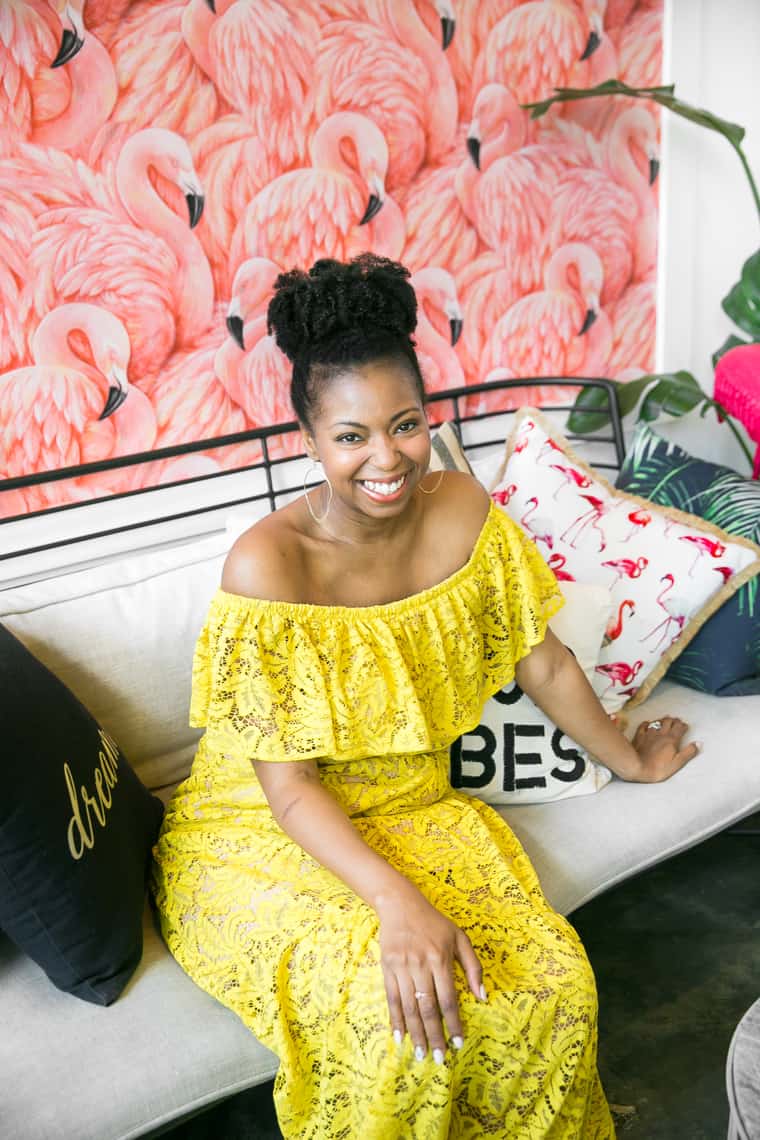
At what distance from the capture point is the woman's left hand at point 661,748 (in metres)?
1.74

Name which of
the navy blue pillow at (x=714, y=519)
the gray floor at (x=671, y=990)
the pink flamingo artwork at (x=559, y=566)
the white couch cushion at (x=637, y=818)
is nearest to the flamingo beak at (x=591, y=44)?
the navy blue pillow at (x=714, y=519)

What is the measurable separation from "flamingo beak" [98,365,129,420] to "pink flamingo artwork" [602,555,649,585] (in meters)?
1.02

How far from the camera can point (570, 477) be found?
2.08m

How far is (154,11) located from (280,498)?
38.8 inches

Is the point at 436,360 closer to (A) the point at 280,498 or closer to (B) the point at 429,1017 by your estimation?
(A) the point at 280,498

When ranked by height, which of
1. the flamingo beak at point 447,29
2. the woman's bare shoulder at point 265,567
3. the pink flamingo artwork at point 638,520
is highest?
the flamingo beak at point 447,29

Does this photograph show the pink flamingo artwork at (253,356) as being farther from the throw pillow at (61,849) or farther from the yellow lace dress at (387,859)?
the throw pillow at (61,849)

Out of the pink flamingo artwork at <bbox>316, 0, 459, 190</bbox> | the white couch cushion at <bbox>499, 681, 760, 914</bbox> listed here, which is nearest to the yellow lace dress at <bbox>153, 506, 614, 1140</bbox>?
the white couch cushion at <bbox>499, 681, 760, 914</bbox>

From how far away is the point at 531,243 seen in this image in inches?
100

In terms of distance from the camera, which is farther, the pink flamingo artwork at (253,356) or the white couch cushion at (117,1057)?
the pink flamingo artwork at (253,356)

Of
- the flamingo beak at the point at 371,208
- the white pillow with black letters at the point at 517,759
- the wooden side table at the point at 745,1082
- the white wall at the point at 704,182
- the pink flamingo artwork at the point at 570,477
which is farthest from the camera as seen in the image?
the white wall at the point at 704,182

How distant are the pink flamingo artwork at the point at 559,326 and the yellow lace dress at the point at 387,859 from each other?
1.10 metres

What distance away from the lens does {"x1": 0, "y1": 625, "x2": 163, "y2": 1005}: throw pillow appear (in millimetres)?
1228

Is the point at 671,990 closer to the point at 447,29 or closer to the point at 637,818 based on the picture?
the point at 637,818
